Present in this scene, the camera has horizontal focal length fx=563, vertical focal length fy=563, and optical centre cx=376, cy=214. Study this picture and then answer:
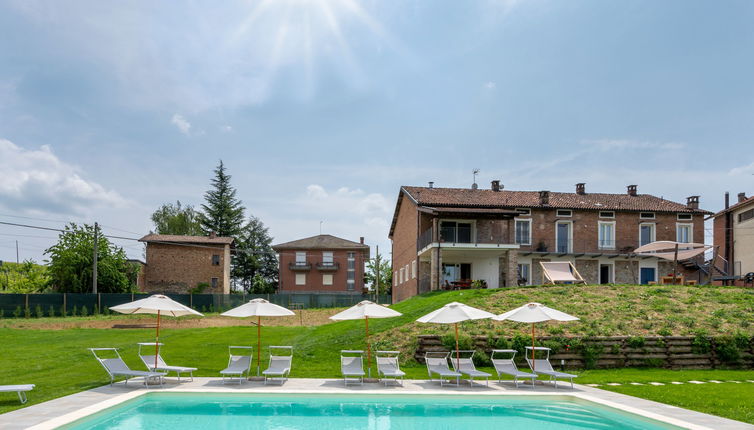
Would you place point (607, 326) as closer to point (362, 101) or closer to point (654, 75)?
point (654, 75)

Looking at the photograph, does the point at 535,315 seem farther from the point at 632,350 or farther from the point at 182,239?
the point at 182,239

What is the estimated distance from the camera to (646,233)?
33750 millimetres

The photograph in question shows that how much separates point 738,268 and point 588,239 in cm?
1068

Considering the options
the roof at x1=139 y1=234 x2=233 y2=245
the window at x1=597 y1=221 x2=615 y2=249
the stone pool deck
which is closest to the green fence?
the roof at x1=139 y1=234 x2=233 y2=245

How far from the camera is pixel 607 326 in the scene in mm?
16953

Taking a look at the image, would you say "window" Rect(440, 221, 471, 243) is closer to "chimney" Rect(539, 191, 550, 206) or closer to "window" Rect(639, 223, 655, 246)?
"chimney" Rect(539, 191, 550, 206)

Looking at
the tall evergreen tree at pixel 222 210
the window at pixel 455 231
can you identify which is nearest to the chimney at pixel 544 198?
the window at pixel 455 231

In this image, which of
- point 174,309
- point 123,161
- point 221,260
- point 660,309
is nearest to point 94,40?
point 123,161

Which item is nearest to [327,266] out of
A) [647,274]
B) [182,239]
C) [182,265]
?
[182,265]

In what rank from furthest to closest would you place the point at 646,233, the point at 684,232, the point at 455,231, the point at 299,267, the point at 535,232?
the point at 299,267 < the point at 684,232 < the point at 646,233 < the point at 535,232 < the point at 455,231

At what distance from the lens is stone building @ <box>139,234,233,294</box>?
47.2m

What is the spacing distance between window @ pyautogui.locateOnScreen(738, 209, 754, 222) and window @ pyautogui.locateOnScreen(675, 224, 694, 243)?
13.8ft

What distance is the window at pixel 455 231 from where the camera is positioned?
99.5 feet

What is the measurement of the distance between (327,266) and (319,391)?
42.9m
